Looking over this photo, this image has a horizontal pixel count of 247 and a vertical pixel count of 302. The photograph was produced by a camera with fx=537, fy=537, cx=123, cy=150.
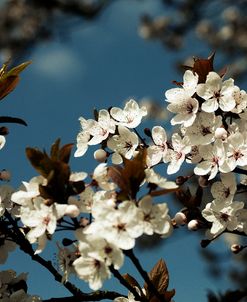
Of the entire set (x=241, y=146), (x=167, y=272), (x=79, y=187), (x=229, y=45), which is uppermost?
(x=79, y=187)

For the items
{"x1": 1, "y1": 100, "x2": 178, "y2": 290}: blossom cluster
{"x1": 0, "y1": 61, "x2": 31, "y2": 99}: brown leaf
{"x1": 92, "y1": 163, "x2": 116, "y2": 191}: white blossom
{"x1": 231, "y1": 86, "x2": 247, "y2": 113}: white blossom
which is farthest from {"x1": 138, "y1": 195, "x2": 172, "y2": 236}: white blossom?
{"x1": 0, "y1": 61, "x2": 31, "y2": 99}: brown leaf

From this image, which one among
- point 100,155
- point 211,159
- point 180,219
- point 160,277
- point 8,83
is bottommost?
point 160,277

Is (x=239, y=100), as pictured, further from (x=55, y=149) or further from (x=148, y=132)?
(x=55, y=149)

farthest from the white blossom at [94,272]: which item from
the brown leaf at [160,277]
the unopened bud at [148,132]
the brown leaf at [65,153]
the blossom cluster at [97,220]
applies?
the unopened bud at [148,132]

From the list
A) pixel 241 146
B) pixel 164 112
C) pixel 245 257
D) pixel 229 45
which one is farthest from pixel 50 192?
pixel 164 112

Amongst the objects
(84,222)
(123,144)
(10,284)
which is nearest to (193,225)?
(123,144)

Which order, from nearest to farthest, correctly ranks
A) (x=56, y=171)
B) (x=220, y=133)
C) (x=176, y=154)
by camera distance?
1. (x=56, y=171)
2. (x=220, y=133)
3. (x=176, y=154)

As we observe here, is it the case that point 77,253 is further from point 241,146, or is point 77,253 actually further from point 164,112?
point 164,112

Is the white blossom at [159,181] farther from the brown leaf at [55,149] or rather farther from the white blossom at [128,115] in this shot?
the white blossom at [128,115]

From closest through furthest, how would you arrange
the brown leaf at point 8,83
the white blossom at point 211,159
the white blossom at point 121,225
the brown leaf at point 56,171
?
1. the white blossom at point 121,225
2. the brown leaf at point 56,171
3. the white blossom at point 211,159
4. the brown leaf at point 8,83

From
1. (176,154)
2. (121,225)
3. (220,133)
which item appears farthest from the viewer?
(176,154)

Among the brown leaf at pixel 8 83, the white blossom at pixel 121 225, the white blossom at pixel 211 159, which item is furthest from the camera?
the brown leaf at pixel 8 83
